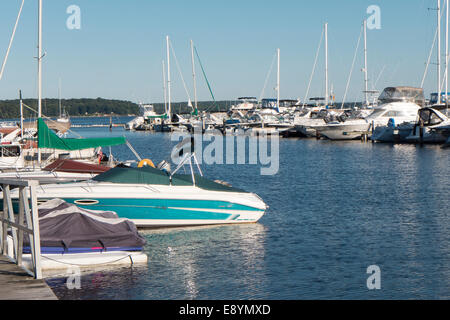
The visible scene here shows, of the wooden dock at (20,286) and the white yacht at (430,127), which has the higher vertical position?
the white yacht at (430,127)

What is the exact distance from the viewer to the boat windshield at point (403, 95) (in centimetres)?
7562

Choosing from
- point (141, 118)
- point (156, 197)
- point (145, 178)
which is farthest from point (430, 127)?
point (141, 118)

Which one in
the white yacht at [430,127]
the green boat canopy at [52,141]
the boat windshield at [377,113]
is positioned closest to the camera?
the green boat canopy at [52,141]

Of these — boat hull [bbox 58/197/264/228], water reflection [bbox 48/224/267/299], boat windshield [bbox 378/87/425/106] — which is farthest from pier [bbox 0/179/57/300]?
boat windshield [bbox 378/87/425/106]

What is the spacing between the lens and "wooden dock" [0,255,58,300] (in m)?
10.5

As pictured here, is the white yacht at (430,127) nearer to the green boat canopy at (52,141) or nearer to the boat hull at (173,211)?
the green boat canopy at (52,141)

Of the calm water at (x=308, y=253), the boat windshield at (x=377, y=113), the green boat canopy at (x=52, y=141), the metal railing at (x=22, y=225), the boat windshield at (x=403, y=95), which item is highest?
the boat windshield at (x=403, y=95)

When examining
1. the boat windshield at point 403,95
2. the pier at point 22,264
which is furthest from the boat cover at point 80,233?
the boat windshield at point 403,95

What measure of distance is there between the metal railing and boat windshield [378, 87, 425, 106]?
222 ft

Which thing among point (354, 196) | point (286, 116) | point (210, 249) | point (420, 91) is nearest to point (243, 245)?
point (210, 249)

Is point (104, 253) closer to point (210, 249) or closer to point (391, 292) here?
point (210, 249)

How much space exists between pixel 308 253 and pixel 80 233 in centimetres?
649

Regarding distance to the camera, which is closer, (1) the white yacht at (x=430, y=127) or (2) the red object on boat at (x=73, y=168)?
(2) the red object on boat at (x=73, y=168)

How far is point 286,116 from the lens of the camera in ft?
327
